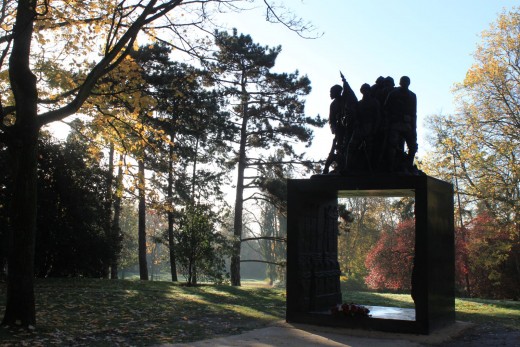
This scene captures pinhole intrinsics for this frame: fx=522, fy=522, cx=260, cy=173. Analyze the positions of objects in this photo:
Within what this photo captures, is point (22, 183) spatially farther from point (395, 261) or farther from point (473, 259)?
point (395, 261)

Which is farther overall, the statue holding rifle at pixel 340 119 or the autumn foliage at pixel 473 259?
the autumn foliage at pixel 473 259

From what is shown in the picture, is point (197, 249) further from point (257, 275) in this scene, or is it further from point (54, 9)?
point (257, 275)

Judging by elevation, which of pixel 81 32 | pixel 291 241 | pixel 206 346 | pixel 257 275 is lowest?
pixel 257 275

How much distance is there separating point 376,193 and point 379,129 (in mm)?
1162

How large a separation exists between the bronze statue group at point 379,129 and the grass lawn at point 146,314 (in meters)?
3.38

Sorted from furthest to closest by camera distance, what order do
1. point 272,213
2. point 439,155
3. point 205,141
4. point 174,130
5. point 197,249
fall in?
point 272,213 → point 439,155 → point 205,141 → point 174,130 → point 197,249

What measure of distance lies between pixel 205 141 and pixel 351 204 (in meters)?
23.6

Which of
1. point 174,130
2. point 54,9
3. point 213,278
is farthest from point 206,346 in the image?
point 174,130

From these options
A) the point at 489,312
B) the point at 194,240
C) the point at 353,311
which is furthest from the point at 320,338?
the point at 194,240

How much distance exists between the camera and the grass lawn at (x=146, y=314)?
7443mm

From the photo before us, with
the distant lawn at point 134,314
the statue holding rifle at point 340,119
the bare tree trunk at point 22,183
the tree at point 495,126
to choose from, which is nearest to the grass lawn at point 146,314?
the distant lawn at point 134,314

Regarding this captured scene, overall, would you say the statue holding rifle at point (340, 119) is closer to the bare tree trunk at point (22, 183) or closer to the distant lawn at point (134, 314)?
the distant lawn at point (134, 314)

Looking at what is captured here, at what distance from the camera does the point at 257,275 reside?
3029 inches

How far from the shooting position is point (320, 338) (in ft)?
26.3
